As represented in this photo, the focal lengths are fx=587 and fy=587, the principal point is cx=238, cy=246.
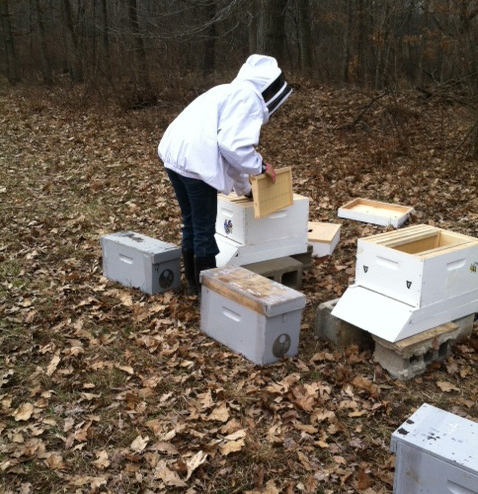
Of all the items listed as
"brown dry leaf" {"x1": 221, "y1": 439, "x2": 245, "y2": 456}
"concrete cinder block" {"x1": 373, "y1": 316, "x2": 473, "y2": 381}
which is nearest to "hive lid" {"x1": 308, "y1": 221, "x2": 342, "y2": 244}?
"concrete cinder block" {"x1": 373, "y1": 316, "x2": 473, "y2": 381}

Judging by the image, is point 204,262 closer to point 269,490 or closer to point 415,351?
point 415,351

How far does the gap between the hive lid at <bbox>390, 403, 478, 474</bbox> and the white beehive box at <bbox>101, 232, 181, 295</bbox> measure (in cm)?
296

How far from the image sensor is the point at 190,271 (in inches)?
206

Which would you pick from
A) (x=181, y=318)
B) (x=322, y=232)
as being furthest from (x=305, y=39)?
(x=181, y=318)

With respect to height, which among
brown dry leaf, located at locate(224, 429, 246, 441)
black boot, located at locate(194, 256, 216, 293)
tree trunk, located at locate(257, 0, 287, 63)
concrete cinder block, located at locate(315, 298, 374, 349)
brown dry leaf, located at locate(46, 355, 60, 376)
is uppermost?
tree trunk, located at locate(257, 0, 287, 63)

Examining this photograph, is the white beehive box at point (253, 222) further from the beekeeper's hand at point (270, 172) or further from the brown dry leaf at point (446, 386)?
the brown dry leaf at point (446, 386)

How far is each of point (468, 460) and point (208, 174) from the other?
2716mm

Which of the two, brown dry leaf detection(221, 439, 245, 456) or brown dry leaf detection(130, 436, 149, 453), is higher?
brown dry leaf detection(221, 439, 245, 456)

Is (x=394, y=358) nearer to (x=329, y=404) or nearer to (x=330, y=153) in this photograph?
(x=329, y=404)

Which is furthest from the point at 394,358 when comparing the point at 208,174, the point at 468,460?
the point at 208,174

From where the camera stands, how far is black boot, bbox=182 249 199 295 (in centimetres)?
519

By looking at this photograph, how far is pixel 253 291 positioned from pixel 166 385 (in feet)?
2.90

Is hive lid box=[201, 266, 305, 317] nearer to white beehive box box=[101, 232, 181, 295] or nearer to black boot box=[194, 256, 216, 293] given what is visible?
black boot box=[194, 256, 216, 293]

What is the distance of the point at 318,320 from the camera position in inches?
179
